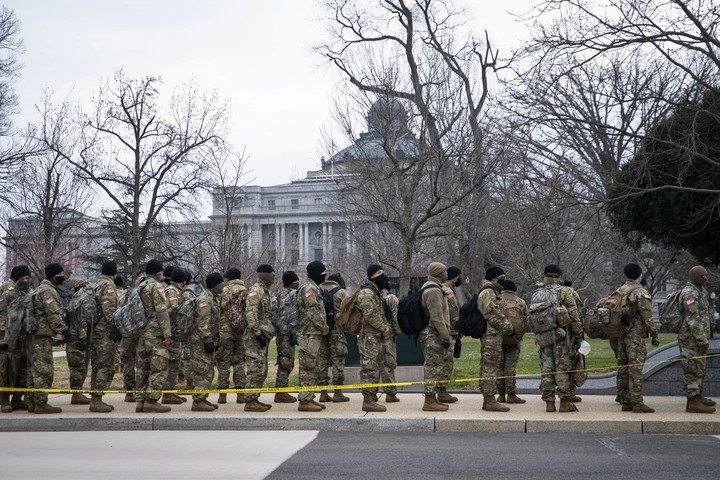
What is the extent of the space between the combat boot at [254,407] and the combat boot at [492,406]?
326 centimetres

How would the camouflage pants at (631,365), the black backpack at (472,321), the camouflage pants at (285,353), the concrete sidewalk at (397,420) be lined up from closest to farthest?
1. the concrete sidewalk at (397,420)
2. the camouflage pants at (631,365)
3. the black backpack at (472,321)
4. the camouflage pants at (285,353)

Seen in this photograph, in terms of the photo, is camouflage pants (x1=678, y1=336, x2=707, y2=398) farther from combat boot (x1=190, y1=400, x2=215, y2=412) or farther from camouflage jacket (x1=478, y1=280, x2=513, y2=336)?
combat boot (x1=190, y1=400, x2=215, y2=412)

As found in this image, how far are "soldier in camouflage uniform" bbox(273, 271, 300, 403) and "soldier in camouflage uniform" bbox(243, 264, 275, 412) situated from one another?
15.0 inches

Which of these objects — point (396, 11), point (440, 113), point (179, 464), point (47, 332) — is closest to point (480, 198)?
point (440, 113)

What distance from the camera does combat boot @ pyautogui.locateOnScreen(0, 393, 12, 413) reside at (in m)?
12.6

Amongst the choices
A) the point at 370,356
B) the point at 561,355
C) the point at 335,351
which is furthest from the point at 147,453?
the point at 561,355

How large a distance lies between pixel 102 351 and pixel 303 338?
10.4 feet

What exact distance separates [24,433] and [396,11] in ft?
71.7

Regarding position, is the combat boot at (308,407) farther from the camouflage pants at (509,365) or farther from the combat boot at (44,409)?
the combat boot at (44,409)

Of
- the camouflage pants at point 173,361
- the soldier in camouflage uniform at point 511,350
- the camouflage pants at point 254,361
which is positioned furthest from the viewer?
the camouflage pants at point 173,361

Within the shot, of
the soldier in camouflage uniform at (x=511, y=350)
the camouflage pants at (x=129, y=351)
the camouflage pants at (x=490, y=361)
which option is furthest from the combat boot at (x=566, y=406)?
the camouflage pants at (x=129, y=351)

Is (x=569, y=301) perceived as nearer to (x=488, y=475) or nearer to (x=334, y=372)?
(x=334, y=372)

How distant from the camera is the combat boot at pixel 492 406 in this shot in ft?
39.7

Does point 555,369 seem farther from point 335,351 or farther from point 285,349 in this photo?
point 285,349
